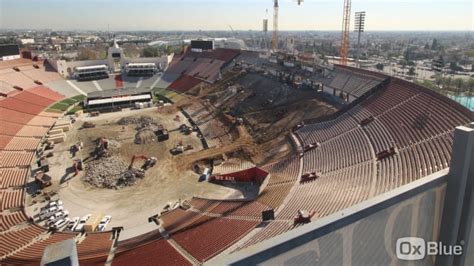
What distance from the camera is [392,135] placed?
28297mm

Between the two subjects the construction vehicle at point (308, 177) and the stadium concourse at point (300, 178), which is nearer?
the stadium concourse at point (300, 178)

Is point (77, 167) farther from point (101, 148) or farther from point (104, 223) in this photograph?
point (104, 223)

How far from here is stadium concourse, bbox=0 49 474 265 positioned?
20.3 metres

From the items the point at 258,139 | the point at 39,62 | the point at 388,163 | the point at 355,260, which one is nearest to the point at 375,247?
the point at 355,260

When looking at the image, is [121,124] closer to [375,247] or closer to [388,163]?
[388,163]

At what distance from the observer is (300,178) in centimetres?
2789

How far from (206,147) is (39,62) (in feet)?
180

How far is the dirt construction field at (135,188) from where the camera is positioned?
27984mm

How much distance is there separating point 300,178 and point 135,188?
1600cm

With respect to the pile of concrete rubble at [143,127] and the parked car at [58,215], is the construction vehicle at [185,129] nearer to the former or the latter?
the pile of concrete rubble at [143,127]

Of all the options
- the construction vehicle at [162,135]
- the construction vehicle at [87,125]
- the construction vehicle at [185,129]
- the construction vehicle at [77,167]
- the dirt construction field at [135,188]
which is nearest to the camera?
the dirt construction field at [135,188]

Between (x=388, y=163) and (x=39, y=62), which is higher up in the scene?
(x=39, y=62)

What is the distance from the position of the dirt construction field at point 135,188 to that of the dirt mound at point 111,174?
60 cm

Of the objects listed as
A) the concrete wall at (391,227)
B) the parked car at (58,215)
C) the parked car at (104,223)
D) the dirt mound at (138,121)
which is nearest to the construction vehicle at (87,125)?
the dirt mound at (138,121)
